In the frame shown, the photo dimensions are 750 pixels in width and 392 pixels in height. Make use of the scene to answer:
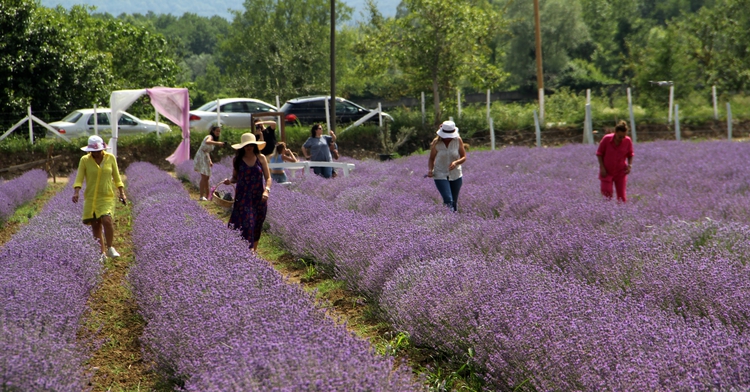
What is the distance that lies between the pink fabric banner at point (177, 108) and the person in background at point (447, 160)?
1089 centimetres

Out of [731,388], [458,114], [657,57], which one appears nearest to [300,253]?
[731,388]

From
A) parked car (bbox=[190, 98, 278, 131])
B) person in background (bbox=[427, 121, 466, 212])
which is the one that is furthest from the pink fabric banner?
person in background (bbox=[427, 121, 466, 212])

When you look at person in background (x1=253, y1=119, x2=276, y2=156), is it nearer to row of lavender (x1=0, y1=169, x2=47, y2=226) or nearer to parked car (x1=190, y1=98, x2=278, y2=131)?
row of lavender (x1=0, y1=169, x2=47, y2=226)

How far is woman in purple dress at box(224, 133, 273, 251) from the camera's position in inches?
271

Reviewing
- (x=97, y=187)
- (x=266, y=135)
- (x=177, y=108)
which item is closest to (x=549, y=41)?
(x=177, y=108)

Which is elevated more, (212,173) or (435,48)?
(435,48)

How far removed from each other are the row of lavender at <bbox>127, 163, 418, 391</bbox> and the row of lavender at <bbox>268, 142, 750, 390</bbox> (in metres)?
Result: 0.70

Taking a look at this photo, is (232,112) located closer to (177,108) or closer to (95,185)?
(177,108)

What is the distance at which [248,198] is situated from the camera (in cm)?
689

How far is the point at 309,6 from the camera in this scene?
55031 millimetres

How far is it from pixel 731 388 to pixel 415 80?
25414 millimetres

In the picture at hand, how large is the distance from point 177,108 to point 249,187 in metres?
12.4

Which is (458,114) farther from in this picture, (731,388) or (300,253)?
(731,388)

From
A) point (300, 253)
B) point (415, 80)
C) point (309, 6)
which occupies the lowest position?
point (300, 253)
